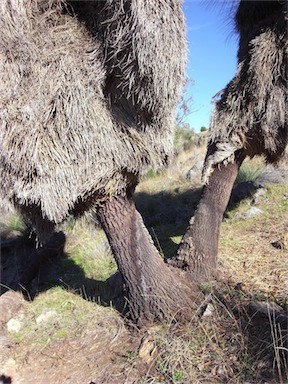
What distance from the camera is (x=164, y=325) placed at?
11.7ft

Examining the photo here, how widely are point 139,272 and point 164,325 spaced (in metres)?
0.60

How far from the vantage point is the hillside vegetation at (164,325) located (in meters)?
3.02

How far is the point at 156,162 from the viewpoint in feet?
11.4

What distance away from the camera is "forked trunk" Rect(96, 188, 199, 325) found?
12.1 ft

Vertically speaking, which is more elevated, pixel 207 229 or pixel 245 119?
pixel 245 119

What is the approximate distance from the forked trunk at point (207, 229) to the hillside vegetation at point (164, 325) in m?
0.23

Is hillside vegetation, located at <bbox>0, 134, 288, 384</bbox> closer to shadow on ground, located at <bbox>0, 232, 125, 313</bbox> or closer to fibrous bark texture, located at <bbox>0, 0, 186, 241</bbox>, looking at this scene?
shadow on ground, located at <bbox>0, 232, 125, 313</bbox>

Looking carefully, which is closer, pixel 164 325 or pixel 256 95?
pixel 164 325

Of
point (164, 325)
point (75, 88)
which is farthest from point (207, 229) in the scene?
point (75, 88)

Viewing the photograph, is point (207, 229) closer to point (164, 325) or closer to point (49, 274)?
point (164, 325)

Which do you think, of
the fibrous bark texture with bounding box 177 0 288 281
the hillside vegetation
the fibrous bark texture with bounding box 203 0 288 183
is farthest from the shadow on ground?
the fibrous bark texture with bounding box 203 0 288 183

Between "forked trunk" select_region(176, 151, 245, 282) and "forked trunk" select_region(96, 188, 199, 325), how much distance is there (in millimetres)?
397

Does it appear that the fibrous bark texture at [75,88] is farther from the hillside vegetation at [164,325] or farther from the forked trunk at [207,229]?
the forked trunk at [207,229]

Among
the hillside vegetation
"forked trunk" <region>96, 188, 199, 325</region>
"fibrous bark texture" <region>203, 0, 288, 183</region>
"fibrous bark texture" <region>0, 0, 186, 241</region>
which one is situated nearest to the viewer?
"fibrous bark texture" <region>0, 0, 186, 241</region>
